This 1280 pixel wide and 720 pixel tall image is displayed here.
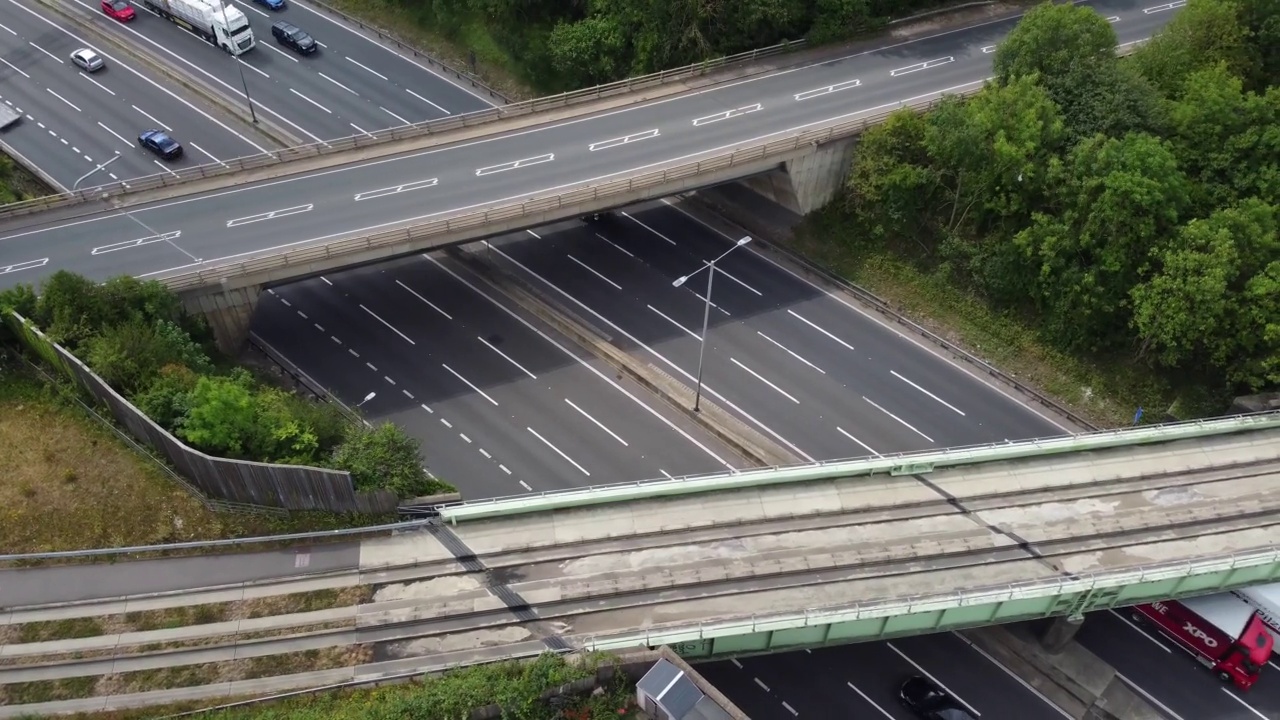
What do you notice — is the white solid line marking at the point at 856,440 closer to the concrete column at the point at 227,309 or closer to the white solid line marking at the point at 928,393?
the white solid line marking at the point at 928,393

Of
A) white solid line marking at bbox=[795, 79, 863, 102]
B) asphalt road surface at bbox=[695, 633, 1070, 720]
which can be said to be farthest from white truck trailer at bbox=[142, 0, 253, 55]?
asphalt road surface at bbox=[695, 633, 1070, 720]

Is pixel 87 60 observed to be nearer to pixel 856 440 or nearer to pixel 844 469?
pixel 856 440

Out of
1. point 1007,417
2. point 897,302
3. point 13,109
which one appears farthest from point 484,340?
point 13,109

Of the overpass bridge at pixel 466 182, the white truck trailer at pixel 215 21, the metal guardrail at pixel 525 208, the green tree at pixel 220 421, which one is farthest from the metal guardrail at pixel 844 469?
the white truck trailer at pixel 215 21

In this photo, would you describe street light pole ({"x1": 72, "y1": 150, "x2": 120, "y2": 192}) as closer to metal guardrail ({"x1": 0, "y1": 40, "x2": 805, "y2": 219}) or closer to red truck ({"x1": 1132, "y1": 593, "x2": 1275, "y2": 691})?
metal guardrail ({"x1": 0, "y1": 40, "x2": 805, "y2": 219})

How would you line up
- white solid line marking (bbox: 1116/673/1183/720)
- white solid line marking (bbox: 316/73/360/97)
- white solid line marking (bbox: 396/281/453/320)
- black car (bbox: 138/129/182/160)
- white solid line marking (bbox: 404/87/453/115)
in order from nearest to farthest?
white solid line marking (bbox: 1116/673/1183/720)
white solid line marking (bbox: 396/281/453/320)
black car (bbox: 138/129/182/160)
white solid line marking (bbox: 404/87/453/115)
white solid line marking (bbox: 316/73/360/97)
